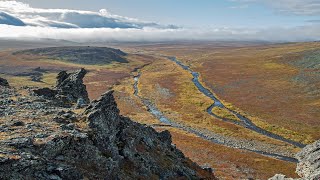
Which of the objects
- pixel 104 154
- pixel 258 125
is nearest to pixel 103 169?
pixel 104 154

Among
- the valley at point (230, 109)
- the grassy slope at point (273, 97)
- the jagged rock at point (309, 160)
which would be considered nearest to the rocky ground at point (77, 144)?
the jagged rock at point (309, 160)

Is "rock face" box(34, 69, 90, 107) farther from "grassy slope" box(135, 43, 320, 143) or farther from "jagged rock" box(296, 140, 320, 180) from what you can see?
"grassy slope" box(135, 43, 320, 143)

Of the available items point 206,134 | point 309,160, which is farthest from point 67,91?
point 206,134

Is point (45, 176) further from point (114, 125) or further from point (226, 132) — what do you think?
point (226, 132)

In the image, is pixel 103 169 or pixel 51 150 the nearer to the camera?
pixel 51 150

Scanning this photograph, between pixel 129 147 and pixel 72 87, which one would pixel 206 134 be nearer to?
pixel 72 87

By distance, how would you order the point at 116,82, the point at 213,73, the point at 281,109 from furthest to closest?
the point at 213,73, the point at 116,82, the point at 281,109

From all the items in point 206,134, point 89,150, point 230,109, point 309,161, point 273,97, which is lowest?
point 206,134
